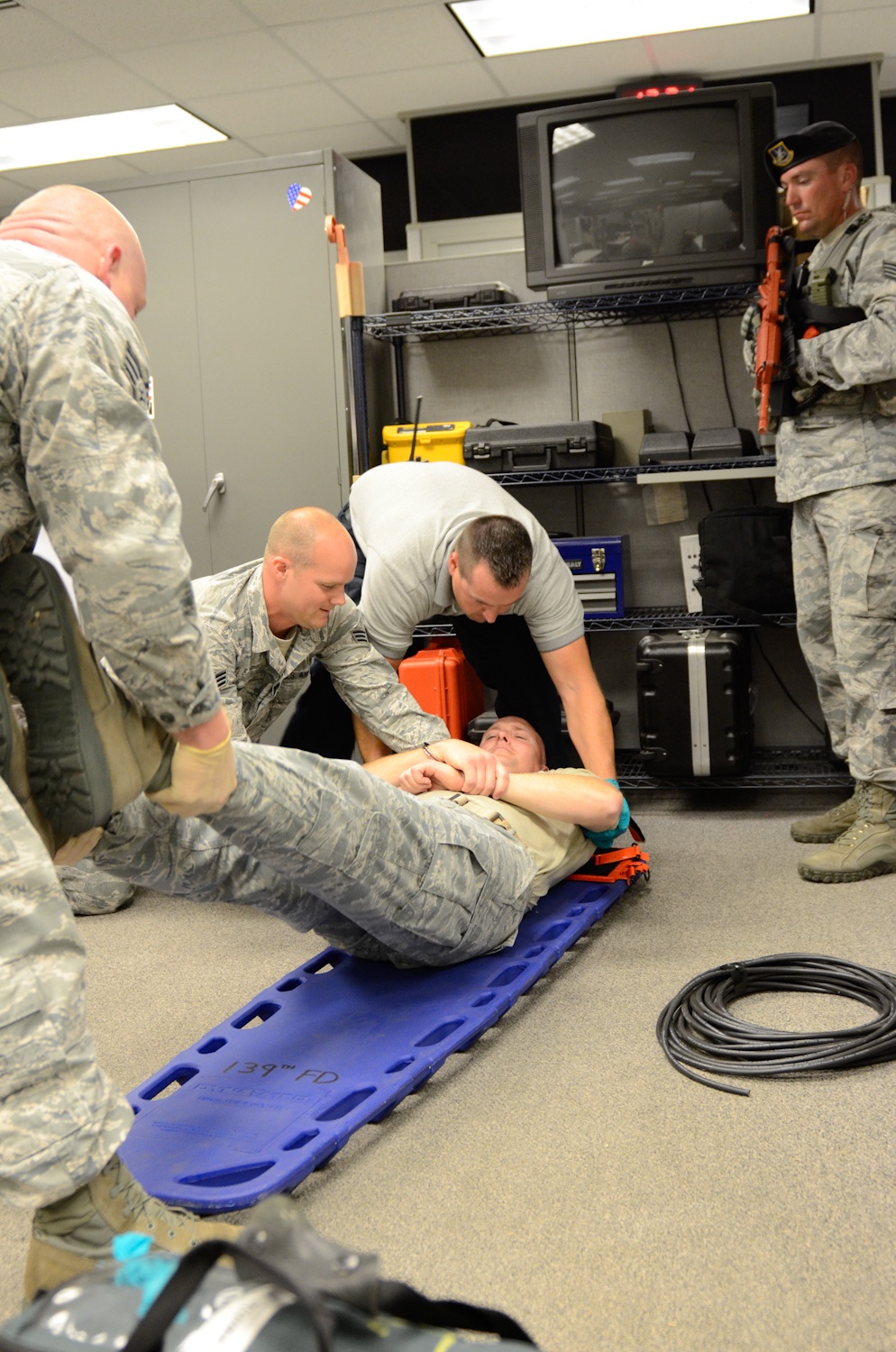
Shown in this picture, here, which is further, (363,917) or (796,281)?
(796,281)

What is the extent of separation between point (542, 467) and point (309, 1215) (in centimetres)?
283

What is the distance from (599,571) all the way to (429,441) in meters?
0.77

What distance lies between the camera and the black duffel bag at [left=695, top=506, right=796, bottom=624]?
3.73 metres

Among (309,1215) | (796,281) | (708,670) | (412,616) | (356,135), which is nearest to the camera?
(309,1215)

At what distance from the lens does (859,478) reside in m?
3.16

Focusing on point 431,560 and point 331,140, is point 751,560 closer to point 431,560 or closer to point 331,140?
point 431,560

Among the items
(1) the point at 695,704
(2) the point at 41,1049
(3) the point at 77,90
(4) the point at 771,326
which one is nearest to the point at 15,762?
(2) the point at 41,1049

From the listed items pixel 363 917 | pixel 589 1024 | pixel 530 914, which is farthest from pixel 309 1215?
pixel 530 914

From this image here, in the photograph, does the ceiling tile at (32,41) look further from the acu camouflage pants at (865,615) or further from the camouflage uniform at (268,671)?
the acu camouflage pants at (865,615)

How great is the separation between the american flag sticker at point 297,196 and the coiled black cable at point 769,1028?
304cm

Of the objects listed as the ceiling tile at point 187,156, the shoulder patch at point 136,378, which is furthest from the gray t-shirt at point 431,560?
the ceiling tile at point 187,156

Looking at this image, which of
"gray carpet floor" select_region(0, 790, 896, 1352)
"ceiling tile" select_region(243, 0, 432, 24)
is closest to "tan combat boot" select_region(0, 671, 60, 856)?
"gray carpet floor" select_region(0, 790, 896, 1352)

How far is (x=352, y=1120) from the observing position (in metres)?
1.67

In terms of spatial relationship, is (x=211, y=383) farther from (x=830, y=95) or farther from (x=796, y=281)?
(x=830, y=95)
